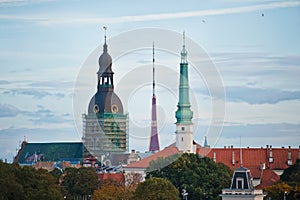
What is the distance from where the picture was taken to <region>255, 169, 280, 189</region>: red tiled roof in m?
138

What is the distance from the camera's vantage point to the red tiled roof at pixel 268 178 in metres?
138

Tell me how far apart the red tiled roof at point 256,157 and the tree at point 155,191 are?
4437 cm

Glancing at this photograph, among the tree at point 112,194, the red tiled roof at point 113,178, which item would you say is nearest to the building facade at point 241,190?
the tree at point 112,194

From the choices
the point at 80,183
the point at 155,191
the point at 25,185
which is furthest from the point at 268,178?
the point at 25,185

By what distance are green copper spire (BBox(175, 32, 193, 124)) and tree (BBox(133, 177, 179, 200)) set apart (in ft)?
170

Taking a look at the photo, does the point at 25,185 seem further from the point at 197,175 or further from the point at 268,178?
the point at 268,178

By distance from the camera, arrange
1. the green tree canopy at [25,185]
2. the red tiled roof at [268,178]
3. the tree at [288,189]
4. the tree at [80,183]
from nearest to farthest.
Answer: the green tree canopy at [25,185]
the tree at [288,189]
the tree at [80,183]
the red tiled roof at [268,178]

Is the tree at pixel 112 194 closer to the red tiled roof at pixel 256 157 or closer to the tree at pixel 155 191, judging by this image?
the tree at pixel 155 191

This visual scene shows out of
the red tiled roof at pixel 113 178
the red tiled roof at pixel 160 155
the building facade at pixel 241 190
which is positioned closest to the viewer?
the building facade at pixel 241 190

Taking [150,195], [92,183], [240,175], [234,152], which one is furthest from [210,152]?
[150,195]

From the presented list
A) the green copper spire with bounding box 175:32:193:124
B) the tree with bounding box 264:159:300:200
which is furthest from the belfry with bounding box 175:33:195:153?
the tree with bounding box 264:159:300:200

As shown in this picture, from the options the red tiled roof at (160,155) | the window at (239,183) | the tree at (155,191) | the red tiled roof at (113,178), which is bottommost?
the tree at (155,191)

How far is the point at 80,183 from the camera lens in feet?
445

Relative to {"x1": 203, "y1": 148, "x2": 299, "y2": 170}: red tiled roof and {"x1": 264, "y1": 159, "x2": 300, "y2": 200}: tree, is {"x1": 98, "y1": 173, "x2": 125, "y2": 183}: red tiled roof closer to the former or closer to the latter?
{"x1": 203, "y1": 148, "x2": 299, "y2": 170}: red tiled roof
